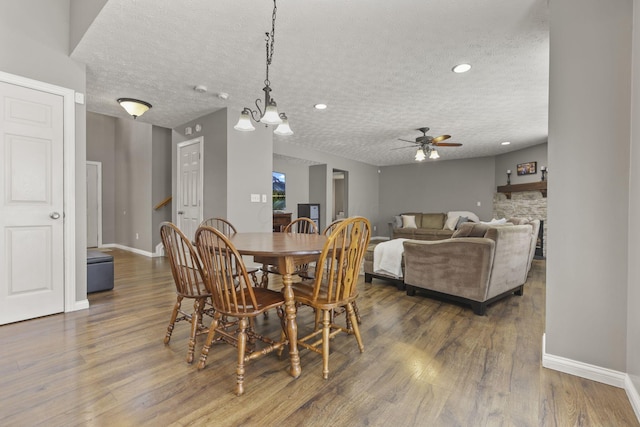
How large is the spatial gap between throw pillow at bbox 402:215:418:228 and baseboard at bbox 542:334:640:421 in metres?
6.38

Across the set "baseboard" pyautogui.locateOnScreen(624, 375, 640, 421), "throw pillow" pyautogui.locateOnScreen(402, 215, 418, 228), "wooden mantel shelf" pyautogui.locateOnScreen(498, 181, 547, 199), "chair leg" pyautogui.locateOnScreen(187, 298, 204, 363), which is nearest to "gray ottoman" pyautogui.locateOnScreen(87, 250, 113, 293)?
"chair leg" pyautogui.locateOnScreen(187, 298, 204, 363)

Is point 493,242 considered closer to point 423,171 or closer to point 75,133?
point 75,133

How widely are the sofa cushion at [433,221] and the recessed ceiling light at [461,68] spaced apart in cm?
555

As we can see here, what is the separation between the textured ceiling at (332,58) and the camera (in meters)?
2.08

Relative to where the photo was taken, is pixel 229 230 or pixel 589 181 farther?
pixel 229 230

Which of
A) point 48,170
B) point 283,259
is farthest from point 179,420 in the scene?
point 48,170

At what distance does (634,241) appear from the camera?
147 centimetres

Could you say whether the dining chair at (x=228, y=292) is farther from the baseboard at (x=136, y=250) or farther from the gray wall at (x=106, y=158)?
the gray wall at (x=106, y=158)

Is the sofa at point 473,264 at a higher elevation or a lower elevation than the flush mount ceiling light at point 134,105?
lower

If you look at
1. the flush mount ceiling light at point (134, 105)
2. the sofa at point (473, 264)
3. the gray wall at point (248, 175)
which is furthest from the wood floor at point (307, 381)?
the flush mount ceiling light at point (134, 105)

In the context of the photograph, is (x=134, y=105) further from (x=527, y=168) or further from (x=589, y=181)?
(x=527, y=168)

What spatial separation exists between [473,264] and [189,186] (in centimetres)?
417

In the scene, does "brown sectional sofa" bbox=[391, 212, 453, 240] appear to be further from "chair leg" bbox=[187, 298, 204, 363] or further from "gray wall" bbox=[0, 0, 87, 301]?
"gray wall" bbox=[0, 0, 87, 301]

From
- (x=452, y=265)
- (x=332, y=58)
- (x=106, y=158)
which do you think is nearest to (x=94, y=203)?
(x=106, y=158)
